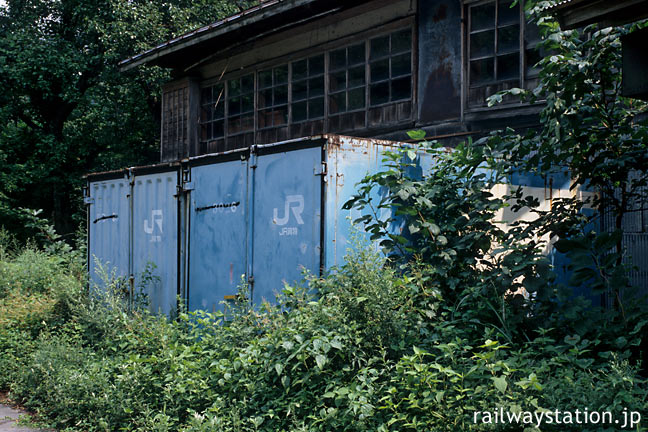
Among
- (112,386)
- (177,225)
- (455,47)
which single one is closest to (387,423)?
(112,386)

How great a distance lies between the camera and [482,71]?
369 inches

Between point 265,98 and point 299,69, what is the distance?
121cm

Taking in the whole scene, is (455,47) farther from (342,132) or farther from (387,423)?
(387,423)

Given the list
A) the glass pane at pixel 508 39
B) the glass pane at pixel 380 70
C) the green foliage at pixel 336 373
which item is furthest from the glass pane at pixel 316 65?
the green foliage at pixel 336 373

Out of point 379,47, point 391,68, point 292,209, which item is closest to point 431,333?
point 292,209

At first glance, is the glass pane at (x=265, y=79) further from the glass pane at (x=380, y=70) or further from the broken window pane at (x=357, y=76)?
the glass pane at (x=380, y=70)

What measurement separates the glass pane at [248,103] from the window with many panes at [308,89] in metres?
1.38

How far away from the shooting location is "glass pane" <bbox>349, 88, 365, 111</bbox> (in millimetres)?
11266

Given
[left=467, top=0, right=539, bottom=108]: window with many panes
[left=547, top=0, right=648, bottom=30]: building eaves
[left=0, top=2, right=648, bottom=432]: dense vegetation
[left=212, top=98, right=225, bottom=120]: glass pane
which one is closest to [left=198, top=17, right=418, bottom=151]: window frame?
[left=212, top=98, right=225, bottom=120]: glass pane

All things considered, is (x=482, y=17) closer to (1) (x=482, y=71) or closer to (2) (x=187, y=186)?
(1) (x=482, y=71)

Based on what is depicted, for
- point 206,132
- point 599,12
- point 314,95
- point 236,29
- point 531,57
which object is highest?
point 236,29

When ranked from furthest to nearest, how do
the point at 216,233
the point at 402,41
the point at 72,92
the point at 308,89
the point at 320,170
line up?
1. the point at 72,92
2. the point at 308,89
3. the point at 402,41
4. the point at 216,233
5. the point at 320,170

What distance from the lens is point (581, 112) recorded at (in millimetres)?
5828

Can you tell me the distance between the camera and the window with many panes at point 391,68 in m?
10.5
